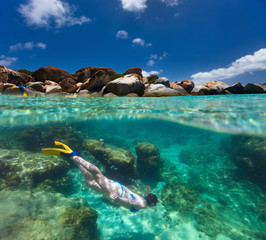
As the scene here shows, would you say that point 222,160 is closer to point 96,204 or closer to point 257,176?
point 257,176

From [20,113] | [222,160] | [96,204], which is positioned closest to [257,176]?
[222,160]

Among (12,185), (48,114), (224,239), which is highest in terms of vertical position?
(48,114)

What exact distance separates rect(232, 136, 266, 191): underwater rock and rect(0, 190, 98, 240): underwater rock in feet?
32.8

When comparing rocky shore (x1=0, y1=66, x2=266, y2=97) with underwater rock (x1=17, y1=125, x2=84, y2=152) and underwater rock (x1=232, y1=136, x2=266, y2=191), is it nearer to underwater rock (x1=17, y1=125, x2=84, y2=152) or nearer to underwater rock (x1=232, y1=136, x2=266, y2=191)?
underwater rock (x1=17, y1=125, x2=84, y2=152)

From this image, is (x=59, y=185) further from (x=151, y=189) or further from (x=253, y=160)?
(x=253, y=160)

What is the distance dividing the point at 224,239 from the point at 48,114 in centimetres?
1219

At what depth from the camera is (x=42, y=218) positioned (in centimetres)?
515

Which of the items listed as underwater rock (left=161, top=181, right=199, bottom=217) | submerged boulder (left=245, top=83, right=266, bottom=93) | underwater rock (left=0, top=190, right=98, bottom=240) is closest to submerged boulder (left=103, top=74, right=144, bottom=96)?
underwater rock (left=161, top=181, right=199, bottom=217)

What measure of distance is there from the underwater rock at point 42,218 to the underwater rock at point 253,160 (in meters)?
10.0

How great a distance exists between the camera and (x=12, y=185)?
6.68m

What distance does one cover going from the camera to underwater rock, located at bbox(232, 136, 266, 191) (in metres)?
8.32

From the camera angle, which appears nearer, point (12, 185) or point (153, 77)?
point (12, 185)

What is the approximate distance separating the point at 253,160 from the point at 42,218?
12.2 meters

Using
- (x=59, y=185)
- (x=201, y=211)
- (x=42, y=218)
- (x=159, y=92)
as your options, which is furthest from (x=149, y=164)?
(x=159, y=92)
